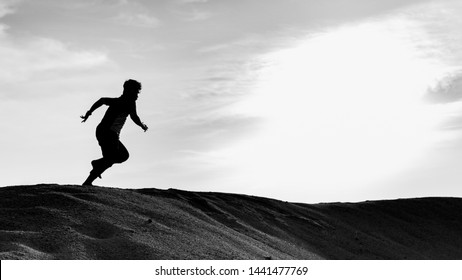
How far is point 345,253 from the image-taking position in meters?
16.0

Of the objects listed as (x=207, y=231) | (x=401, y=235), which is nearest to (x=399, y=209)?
(x=401, y=235)

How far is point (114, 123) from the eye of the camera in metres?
13.9

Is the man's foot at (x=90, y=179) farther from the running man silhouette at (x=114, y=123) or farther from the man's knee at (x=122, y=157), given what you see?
the man's knee at (x=122, y=157)

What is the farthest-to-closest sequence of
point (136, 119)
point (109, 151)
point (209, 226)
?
point (136, 119) < point (109, 151) < point (209, 226)

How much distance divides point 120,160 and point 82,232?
2.78m

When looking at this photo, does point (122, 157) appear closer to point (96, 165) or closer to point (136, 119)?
point (96, 165)

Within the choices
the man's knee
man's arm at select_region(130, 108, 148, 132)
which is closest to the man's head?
man's arm at select_region(130, 108, 148, 132)

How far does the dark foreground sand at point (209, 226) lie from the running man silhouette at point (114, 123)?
51 centimetres

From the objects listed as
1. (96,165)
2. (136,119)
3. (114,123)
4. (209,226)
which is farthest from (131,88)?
(209,226)

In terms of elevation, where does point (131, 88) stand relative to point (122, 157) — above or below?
above

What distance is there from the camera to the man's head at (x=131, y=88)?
1387 centimetres

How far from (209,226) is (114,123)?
2437mm

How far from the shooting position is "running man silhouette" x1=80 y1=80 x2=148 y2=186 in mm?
13797
